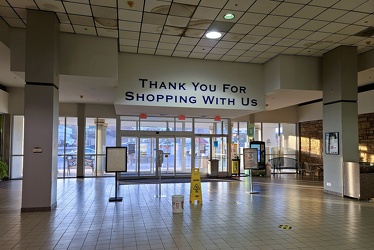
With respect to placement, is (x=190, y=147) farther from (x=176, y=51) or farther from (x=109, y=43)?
(x=109, y=43)

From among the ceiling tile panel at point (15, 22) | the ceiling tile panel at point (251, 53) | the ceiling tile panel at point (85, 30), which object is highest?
the ceiling tile panel at point (85, 30)

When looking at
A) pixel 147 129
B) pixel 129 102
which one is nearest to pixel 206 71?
pixel 129 102

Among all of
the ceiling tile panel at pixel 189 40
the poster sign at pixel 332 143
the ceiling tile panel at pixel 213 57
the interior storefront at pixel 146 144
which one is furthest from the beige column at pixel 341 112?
the interior storefront at pixel 146 144

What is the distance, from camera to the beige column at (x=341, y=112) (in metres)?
8.41

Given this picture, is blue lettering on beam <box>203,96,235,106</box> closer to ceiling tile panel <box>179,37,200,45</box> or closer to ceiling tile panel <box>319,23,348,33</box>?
ceiling tile panel <box>179,37,200,45</box>

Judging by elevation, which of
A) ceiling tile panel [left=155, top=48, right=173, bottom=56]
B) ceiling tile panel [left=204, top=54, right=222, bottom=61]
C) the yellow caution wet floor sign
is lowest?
the yellow caution wet floor sign

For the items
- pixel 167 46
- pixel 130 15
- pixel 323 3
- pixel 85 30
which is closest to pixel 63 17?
pixel 85 30

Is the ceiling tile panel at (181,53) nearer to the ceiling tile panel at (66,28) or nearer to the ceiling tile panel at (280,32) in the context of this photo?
the ceiling tile panel at (280,32)

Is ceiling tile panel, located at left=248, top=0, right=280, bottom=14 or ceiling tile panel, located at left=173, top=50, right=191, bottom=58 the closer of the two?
ceiling tile panel, located at left=248, top=0, right=280, bottom=14

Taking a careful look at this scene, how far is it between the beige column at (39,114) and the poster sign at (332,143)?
7718 mm

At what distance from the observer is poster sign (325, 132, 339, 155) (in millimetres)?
8555

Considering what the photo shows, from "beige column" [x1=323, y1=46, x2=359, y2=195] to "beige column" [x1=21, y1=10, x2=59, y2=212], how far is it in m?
7.74

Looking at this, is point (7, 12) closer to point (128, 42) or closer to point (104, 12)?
point (104, 12)

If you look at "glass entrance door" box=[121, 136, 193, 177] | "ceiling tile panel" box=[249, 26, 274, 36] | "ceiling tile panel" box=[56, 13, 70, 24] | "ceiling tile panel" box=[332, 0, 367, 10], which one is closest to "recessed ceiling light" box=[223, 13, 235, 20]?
"ceiling tile panel" box=[249, 26, 274, 36]
